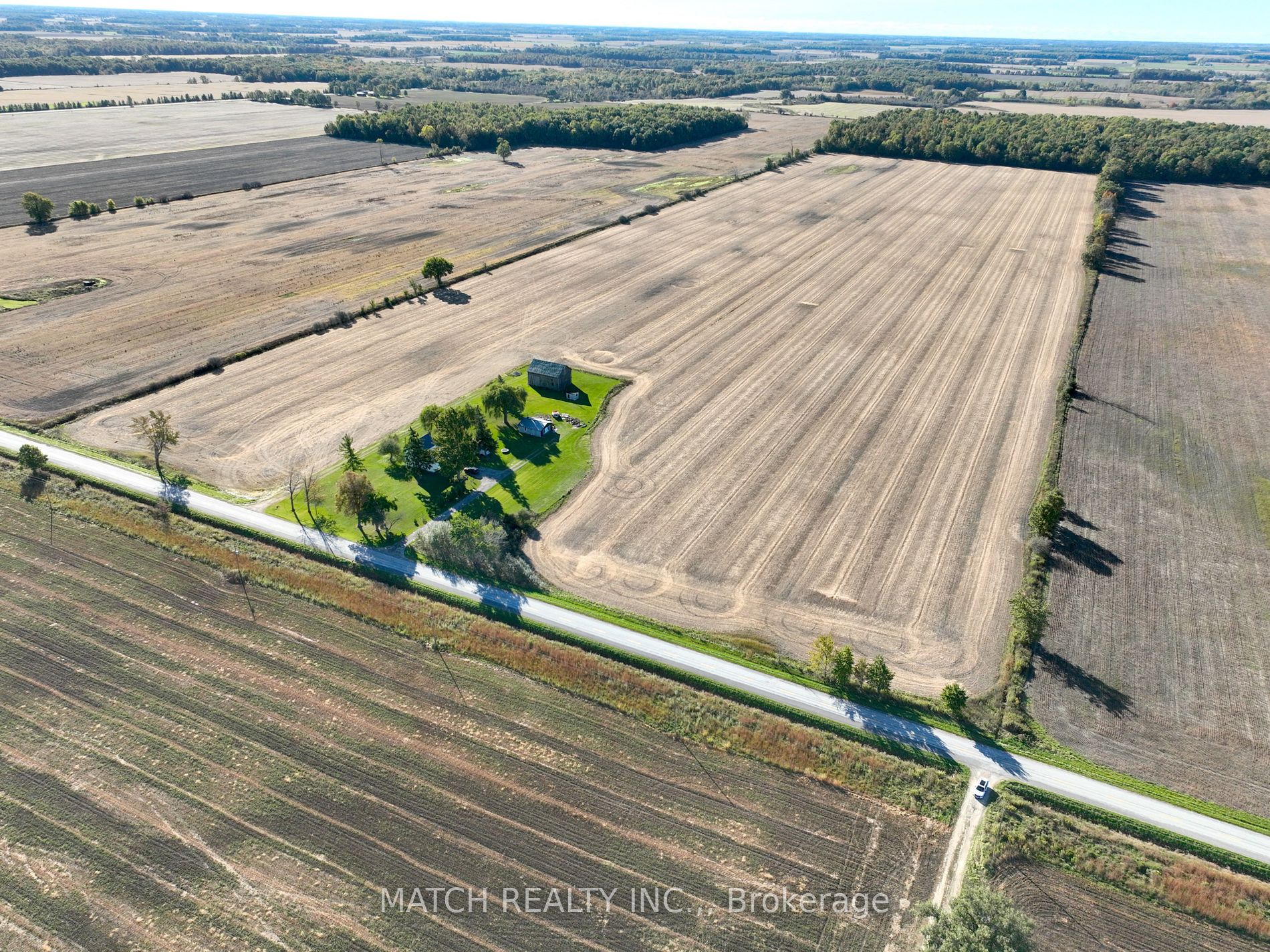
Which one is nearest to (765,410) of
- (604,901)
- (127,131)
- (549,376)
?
(549,376)

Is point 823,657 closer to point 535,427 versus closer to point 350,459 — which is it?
point 535,427

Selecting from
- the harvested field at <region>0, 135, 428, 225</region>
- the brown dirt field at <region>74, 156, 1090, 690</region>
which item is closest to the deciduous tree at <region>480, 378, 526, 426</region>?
the brown dirt field at <region>74, 156, 1090, 690</region>

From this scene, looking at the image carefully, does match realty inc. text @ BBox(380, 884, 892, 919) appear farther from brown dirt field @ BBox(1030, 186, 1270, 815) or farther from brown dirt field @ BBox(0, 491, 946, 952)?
brown dirt field @ BBox(1030, 186, 1270, 815)

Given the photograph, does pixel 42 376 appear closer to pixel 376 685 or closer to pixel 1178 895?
pixel 376 685

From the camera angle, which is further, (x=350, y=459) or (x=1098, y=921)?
(x=350, y=459)

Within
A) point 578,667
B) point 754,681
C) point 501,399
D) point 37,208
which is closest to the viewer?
point 754,681

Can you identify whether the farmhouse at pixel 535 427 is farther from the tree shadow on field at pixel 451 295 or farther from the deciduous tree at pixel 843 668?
the tree shadow on field at pixel 451 295

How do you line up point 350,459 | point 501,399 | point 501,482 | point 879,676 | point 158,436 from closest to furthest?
point 879,676 → point 158,436 → point 350,459 → point 501,482 → point 501,399

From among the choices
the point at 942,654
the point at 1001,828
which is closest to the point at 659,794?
the point at 1001,828
